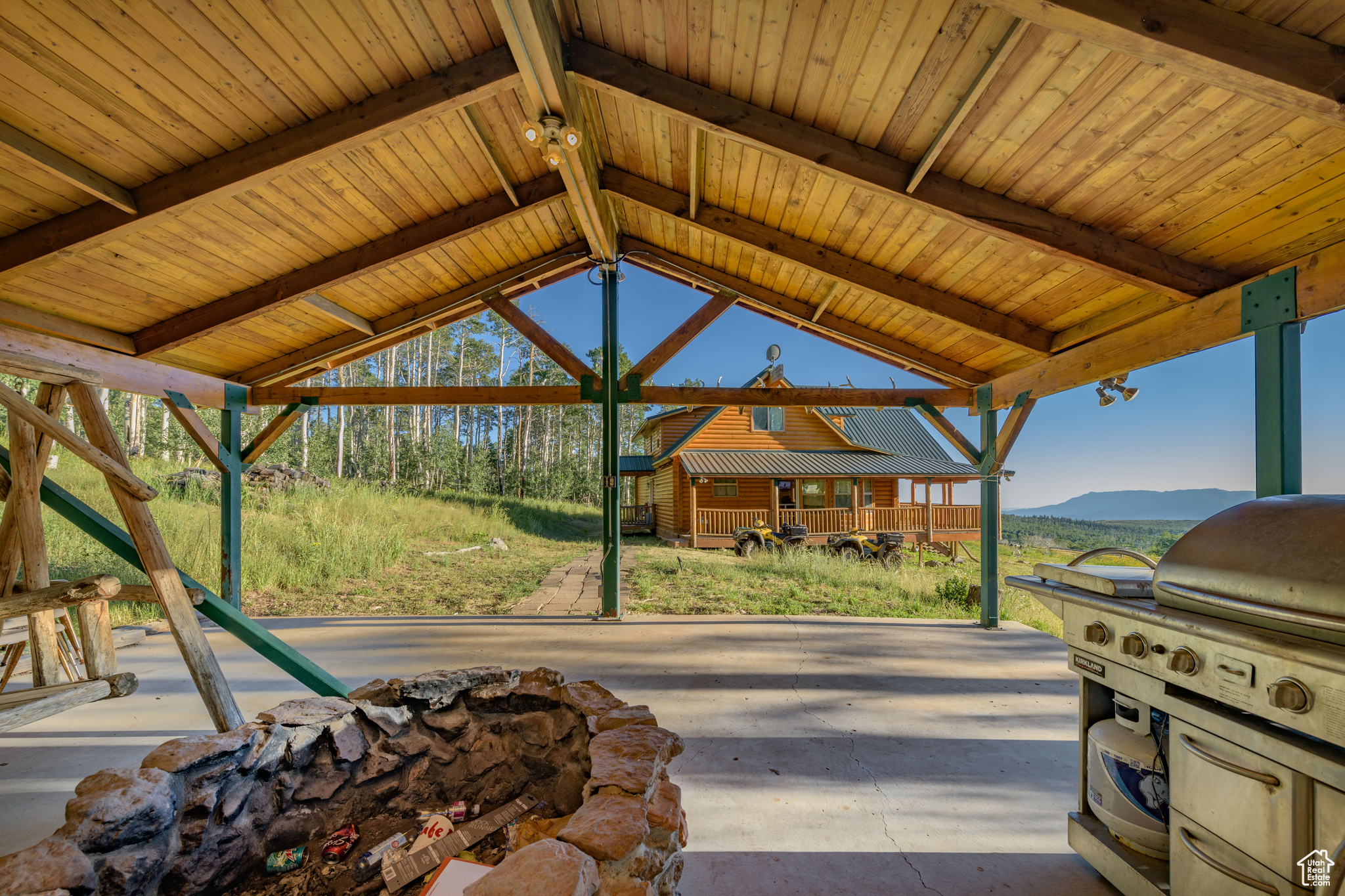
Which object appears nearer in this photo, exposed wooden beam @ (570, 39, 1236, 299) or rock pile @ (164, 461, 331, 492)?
exposed wooden beam @ (570, 39, 1236, 299)

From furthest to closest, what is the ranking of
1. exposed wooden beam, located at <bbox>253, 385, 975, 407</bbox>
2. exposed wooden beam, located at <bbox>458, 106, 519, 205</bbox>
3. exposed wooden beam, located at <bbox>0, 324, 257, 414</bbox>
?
exposed wooden beam, located at <bbox>253, 385, 975, 407</bbox> < exposed wooden beam, located at <bbox>0, 324, 257, 414</bbox> < exposed wooden beam, located at <bbox>458, 106, 519, 205</bbox>

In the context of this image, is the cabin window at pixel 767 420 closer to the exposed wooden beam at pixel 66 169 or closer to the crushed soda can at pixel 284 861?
the exposed wooden beam at pixel 66 169

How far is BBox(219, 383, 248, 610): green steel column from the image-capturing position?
5668 millimetres

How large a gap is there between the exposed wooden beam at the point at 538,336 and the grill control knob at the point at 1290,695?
5355mm

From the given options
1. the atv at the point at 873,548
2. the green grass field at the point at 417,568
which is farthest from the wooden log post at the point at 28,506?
the atv at the point at 873,548

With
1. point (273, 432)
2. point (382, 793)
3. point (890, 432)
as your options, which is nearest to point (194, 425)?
point (273, 432)

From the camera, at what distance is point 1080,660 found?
204 cm

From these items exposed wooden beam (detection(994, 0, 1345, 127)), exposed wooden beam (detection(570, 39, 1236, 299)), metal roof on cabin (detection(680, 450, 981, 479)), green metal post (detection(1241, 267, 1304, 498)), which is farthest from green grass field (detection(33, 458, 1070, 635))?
exposed wooden beam (detection(994, 0, 1345, 127))

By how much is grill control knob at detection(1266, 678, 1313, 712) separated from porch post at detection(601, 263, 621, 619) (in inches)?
205

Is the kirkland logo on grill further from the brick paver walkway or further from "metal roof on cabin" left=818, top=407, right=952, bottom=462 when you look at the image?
"metal roof on cabin" left=818, top=407, right=952, bottom=462

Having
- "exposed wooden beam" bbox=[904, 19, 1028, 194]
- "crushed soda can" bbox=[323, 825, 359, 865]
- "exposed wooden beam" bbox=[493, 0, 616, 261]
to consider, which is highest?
"exposed wooden beam" bbox=[493, 0, 616, 261]

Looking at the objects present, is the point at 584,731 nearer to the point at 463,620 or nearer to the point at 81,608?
the point at 81,608

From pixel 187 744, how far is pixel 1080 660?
10.6ft

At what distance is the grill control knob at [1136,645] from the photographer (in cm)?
171
